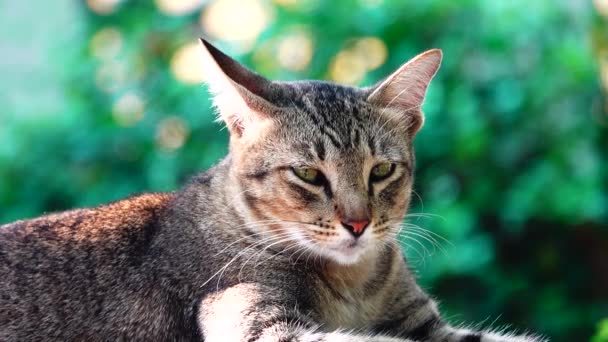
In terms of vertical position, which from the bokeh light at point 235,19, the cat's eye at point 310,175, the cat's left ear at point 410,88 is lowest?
the cat's eye at point 310,175

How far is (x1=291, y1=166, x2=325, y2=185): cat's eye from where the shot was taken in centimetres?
311

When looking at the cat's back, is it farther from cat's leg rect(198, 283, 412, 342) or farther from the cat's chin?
the cat's chin

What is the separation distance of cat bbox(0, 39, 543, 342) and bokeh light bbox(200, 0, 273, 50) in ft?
7.25

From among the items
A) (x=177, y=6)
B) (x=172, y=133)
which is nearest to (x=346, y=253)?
(x=172, y=133)

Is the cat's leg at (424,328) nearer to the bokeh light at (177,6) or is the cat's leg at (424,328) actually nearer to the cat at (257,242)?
the cat at (257,242)

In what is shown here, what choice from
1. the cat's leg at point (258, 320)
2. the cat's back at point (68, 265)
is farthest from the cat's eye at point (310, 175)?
the cat's back at point (68, 265)

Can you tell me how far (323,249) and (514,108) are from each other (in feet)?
8.26

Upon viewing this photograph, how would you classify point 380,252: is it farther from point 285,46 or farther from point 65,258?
point 285,46

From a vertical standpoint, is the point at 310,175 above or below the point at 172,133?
below

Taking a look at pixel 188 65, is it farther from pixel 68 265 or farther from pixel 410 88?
pixel 68 265

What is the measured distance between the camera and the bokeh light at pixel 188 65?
5461mm

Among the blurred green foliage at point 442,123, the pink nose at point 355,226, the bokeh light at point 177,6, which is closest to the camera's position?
the pink nose at point 355,226

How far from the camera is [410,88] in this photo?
11.1ft

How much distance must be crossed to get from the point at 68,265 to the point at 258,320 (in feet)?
2.37
